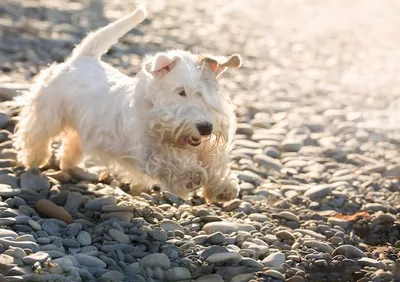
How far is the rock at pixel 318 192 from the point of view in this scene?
21.7ft

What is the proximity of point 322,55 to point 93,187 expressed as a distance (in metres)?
7.04

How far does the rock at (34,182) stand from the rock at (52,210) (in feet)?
1.56

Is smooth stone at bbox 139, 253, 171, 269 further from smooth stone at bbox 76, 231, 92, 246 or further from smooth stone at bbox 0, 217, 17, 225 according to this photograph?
smooth stone at bbox 0, 217, 17, 225

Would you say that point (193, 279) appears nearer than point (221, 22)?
Yes

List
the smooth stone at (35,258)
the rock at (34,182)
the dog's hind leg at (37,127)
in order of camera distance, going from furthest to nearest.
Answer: the dog's hind leg at (37,127), the rock at (34,182), the smooth stone at (35,258)

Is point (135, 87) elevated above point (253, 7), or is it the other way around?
point (253, 7)

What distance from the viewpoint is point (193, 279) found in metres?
4.91

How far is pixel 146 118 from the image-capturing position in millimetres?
5543

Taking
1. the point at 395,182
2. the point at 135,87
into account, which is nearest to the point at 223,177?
the point at 135,87

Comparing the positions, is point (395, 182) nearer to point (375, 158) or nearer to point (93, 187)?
point (375, 158)

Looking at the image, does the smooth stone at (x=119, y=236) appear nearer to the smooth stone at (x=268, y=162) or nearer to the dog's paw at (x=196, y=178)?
the dog's paw at (x=196, y=178)

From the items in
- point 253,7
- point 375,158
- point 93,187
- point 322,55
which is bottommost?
point 93,187

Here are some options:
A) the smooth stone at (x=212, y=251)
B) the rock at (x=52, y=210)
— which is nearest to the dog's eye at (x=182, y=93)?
the smooth stone at (x=212, y=251)

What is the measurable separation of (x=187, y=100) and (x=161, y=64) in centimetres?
31
